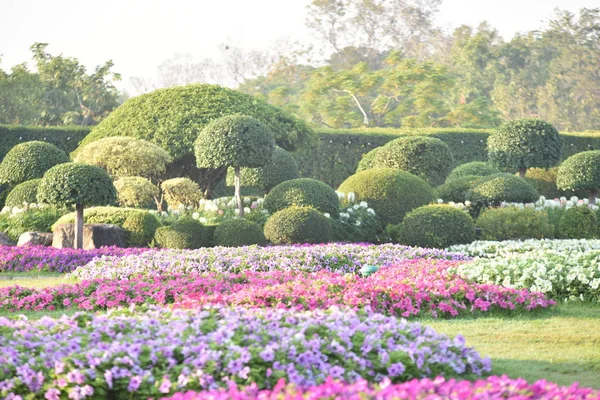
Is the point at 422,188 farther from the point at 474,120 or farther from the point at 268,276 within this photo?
the point at 474,120

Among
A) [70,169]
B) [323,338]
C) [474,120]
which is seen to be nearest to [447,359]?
[323,338]

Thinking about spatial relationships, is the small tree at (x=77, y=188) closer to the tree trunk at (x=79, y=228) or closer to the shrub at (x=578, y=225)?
the tree trunk at (x=79, y=228)

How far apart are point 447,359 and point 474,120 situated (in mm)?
27309

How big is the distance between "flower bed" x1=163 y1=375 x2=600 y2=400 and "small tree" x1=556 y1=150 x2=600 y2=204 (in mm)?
14784

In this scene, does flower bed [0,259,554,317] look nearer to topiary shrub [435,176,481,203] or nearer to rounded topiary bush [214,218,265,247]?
rounded topiary bush [214,218,265,247]

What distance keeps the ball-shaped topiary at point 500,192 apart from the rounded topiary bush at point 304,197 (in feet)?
9.91

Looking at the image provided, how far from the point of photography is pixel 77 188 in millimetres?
12664

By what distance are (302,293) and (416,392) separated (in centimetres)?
382

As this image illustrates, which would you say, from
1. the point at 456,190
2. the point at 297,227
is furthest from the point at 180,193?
the point at 456,190

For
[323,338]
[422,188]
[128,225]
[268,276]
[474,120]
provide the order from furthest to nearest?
1. [474,120]
2. [422,188]
3. [128,225]
4. [268,276]
5. [323,338]

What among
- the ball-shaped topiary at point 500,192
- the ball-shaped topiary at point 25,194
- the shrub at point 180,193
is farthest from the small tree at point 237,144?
the ball-shaped topiary at point 500,192

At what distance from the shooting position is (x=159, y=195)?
18.6 metres

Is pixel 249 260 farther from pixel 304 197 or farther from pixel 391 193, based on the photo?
pixel 391 193

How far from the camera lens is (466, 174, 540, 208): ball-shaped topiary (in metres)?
15.8
